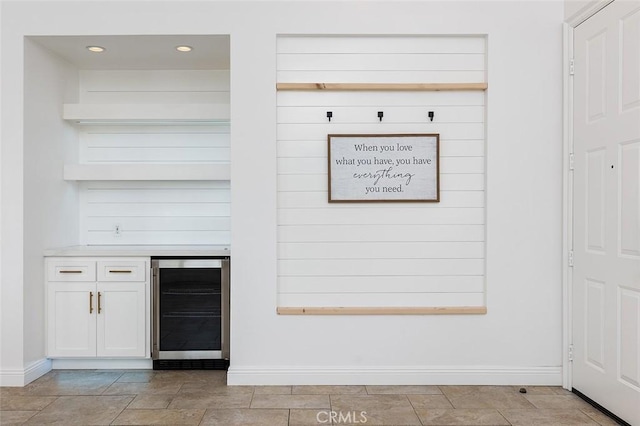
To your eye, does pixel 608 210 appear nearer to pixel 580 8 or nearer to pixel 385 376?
pixel 580 8

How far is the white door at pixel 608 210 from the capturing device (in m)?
2.84

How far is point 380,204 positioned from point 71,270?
7.77 ft

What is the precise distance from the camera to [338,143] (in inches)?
141

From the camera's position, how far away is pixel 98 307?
3.83 m

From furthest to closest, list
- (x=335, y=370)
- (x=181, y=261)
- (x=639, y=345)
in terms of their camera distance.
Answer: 1. (x=181, y=261)
2. (x=335, y=370)
3. (x=639, y=345)

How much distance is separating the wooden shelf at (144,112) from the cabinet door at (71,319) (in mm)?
1349

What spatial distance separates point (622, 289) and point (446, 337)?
1159 millimetres

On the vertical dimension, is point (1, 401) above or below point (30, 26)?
below

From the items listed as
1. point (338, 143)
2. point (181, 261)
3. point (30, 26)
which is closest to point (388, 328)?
point (338, 143)

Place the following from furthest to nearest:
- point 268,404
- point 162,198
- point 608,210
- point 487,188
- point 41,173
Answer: point 162,198, point 41,173, point 487,188, point 268,404, point 608,210

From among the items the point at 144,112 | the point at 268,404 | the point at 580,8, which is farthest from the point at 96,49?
the point at 580,8

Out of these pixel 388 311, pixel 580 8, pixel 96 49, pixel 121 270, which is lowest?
pixel 388 311

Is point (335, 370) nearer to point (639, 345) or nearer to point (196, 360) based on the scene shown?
point (196, 360)

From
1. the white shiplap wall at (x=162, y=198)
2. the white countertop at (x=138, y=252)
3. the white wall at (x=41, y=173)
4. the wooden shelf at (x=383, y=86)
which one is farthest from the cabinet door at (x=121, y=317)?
the wooden shelf at (x=383, y=86)
